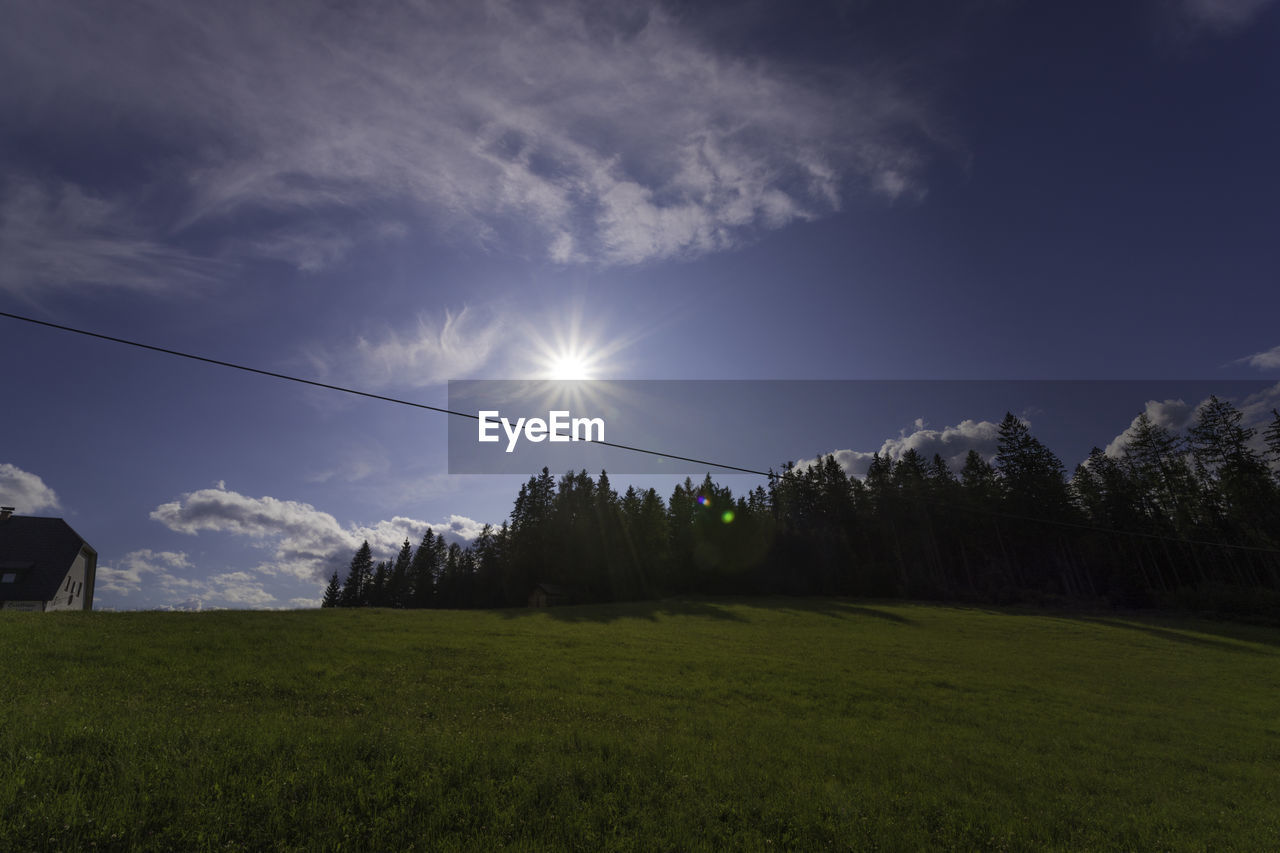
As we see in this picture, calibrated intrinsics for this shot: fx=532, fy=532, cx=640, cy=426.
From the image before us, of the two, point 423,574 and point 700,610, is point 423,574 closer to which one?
point 423,574

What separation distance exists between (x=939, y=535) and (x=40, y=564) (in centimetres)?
10598

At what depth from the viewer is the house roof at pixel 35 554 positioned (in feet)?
150

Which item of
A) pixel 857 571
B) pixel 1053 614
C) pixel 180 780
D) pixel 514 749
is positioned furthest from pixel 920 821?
pixel 857 571

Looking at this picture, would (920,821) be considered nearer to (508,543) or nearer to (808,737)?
(808,737)

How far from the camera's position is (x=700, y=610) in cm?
5238

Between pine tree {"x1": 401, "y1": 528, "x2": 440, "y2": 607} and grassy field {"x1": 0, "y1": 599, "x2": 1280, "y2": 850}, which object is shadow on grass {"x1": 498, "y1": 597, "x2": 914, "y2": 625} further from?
pine tree {"x1": 401, "y1": 528, "x2": 440, "y2": 607}

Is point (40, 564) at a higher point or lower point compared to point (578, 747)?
higher

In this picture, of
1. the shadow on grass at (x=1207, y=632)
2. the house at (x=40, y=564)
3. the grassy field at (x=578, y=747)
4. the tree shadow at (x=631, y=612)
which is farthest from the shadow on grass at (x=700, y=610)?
the house at (x=40, y=564)

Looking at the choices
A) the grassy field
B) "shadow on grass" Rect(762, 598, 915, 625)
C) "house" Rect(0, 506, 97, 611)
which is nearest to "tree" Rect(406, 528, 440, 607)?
"house" Rect(0, 506, 97, 611)

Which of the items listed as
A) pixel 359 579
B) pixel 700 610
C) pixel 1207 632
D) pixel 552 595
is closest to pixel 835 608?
pixel 700 610

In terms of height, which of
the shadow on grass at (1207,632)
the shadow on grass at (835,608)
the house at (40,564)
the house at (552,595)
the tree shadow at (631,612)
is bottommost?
the shadow on grass at (1207,632)

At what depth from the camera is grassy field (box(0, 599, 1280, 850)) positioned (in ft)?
26.3

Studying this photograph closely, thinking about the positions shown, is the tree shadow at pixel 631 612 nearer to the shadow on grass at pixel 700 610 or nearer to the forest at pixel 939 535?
the shadow on grass at pixel 700 610

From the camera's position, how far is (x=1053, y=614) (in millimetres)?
55719
